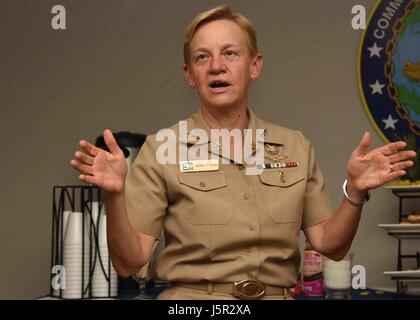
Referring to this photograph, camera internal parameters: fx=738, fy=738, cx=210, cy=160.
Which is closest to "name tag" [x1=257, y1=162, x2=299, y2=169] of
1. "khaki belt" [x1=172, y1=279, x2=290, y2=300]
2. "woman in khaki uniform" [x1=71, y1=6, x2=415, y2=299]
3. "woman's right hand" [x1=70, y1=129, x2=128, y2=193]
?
"woman in khaki uniform" [x1=71, y1=6, x2=415, y2=299]

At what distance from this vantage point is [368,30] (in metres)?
2.58

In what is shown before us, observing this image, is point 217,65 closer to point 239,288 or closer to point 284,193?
point 284,193

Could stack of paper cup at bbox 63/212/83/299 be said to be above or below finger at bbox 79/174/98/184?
below

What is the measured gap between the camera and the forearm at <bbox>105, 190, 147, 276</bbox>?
123 centimetres

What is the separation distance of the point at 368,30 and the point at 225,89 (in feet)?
4.34

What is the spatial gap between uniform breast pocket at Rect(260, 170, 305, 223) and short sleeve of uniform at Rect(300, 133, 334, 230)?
0.04m

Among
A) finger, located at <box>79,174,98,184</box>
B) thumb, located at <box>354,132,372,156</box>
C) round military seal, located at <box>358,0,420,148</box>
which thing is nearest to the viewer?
finger, located at <box>79,174,98,184</box>

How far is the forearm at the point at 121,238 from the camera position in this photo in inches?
48.4

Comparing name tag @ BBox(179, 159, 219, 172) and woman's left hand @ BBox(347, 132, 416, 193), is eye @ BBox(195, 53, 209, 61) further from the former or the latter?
woman's left hand @ BBox(347, 132, 416, 193)

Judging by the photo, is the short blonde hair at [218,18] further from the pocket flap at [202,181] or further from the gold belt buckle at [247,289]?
the gold belt buckle at [247,289]

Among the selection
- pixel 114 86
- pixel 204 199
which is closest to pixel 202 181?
pixel 204 199

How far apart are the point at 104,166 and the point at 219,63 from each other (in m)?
0.35

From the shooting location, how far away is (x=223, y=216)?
135 centimetres
